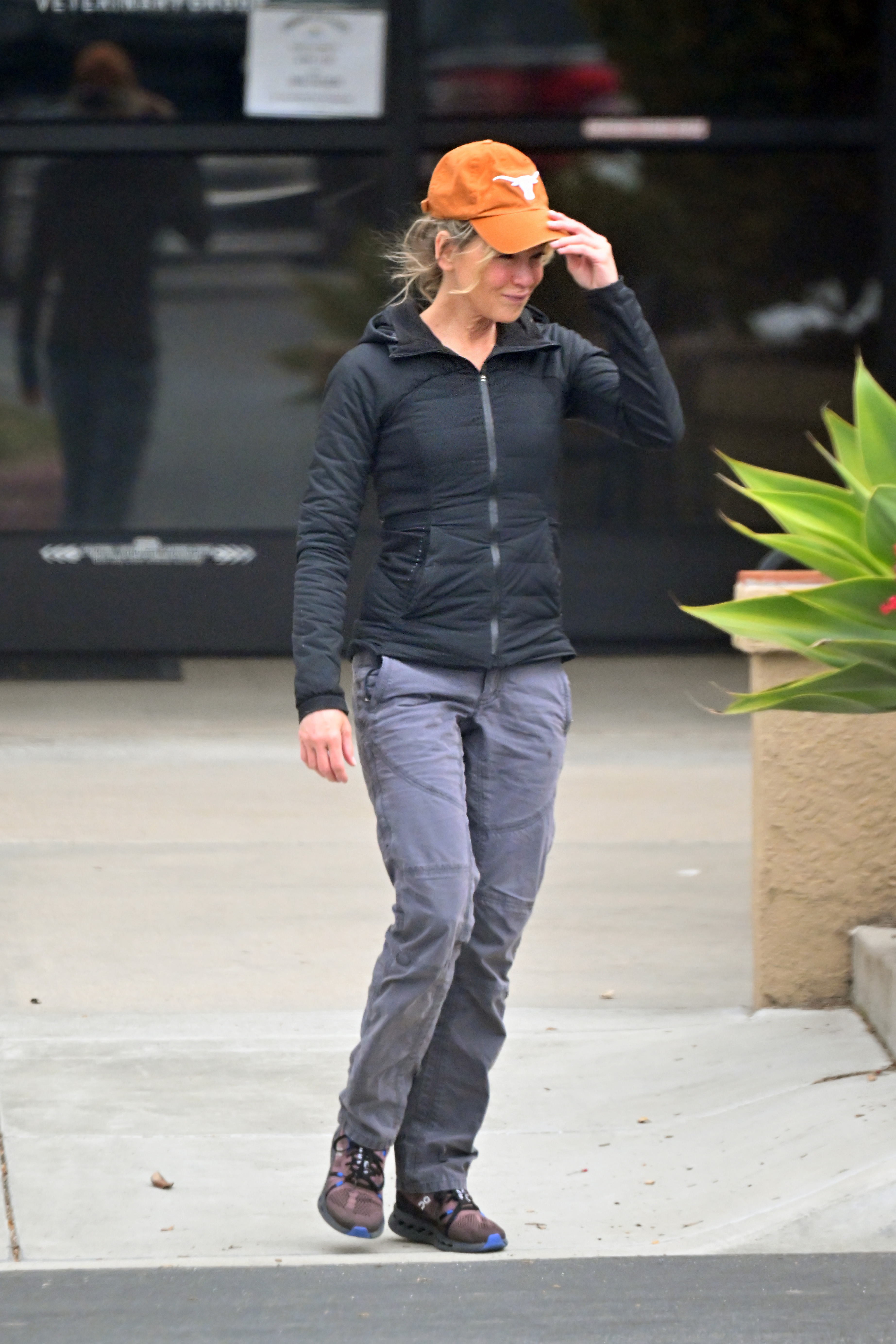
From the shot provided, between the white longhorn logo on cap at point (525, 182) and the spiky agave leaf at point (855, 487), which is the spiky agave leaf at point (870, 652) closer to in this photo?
the spiky agave leaf at point (855, 487)

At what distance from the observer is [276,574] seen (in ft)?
29.9

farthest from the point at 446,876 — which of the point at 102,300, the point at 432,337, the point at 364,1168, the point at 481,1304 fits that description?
the point at 102,300

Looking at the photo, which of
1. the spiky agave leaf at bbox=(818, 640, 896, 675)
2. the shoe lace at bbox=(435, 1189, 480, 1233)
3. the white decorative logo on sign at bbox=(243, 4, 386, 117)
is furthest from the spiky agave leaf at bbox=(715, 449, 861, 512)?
the white decorative logo on sign at bbox=(243, 4, 386, 117)

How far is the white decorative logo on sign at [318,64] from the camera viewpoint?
8.98 metres

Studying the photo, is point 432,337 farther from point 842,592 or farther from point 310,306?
point 310,306

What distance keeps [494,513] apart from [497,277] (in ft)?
1.36

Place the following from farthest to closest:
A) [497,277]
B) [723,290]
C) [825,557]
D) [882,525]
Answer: [723,290] < [825,557] < [882,525] < [497,277]

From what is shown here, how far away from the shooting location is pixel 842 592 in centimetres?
442

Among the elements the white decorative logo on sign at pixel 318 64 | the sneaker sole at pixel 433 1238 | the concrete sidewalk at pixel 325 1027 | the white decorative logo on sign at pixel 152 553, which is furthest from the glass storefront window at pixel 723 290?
the sneaker sole at pixel 433 1238

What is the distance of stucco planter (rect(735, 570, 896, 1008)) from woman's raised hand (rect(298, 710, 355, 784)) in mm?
1583

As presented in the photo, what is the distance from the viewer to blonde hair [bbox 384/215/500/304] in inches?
149

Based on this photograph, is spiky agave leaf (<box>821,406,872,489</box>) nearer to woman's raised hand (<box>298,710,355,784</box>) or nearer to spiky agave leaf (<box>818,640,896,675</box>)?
Result: spiky agave leaf (<box>818,640,896,675</box>)

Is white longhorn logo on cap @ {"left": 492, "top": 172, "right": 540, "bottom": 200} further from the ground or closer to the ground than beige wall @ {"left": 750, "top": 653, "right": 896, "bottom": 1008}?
further from the ground

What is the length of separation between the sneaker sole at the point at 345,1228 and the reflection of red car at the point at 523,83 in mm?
6137
